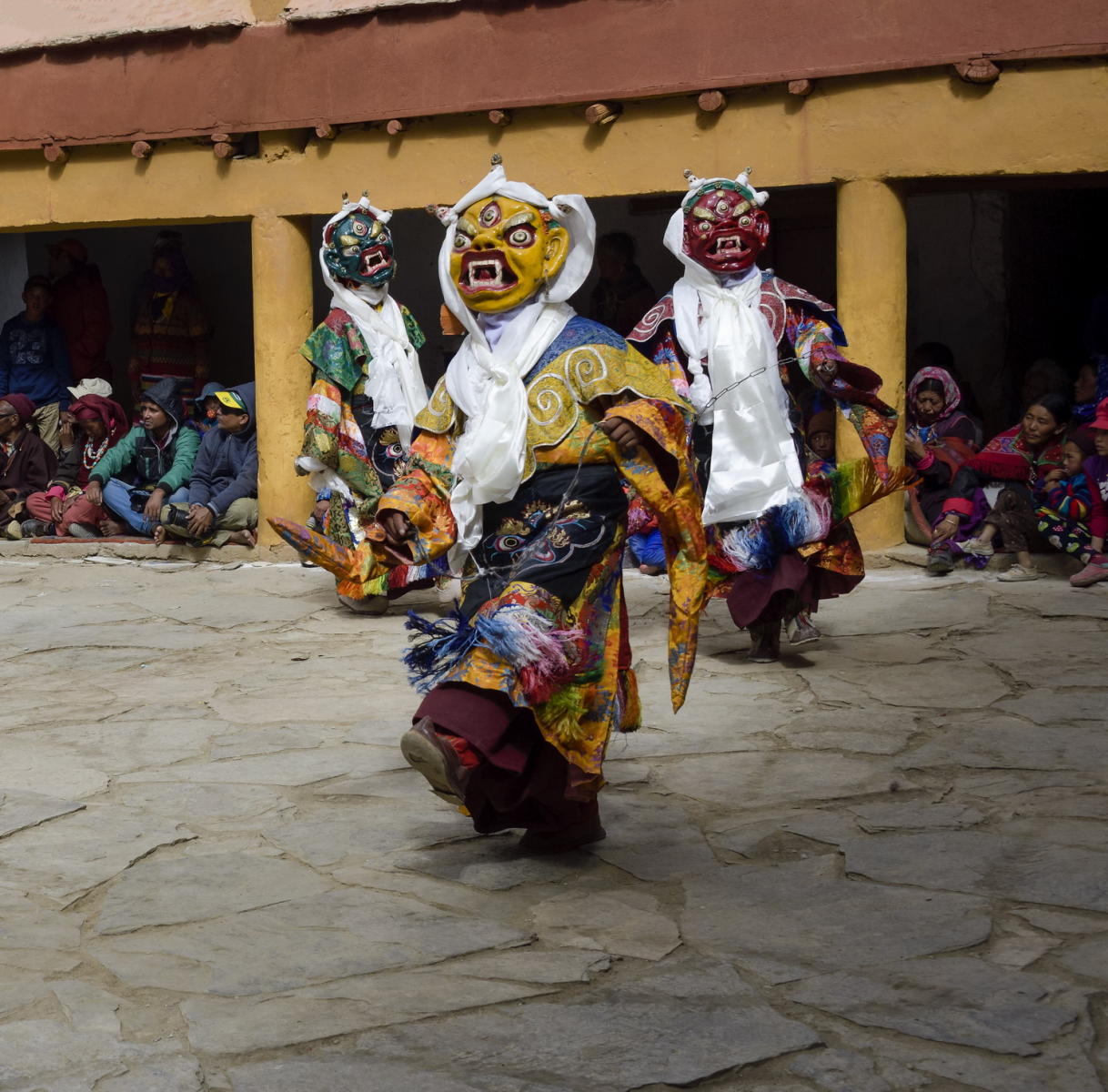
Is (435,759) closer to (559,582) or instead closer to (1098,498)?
(559,582)

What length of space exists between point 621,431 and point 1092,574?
4.85 m

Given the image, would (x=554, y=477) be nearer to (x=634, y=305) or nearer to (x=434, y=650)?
(x=434, y=650)

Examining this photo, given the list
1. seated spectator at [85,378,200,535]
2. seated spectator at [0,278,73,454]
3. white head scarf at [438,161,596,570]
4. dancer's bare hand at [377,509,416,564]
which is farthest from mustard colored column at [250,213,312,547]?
dancer's bare hand at [377,509,416,564]

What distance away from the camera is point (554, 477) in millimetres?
4254

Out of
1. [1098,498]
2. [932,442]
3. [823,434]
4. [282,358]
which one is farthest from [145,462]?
[1098,498]

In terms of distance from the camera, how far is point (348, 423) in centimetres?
829

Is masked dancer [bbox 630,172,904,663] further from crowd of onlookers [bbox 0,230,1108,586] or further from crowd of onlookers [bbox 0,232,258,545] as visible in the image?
crowd of onlookers [bbox 0,232,258,545]

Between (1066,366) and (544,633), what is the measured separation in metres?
8.30

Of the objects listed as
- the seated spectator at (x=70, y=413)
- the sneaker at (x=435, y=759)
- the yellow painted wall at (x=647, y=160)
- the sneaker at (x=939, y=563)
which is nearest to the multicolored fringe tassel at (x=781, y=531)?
the sneaker at (x=939, y=563)

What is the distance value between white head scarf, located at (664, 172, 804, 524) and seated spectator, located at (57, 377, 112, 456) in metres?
5.61

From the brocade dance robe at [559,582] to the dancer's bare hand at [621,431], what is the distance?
0.02m

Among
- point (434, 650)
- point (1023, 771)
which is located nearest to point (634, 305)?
point (1023, 771)

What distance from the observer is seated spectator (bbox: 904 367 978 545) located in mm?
9102

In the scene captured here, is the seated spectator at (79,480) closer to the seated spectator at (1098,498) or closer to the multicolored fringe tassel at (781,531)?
the multicolored fringe tassel at (781,531)
